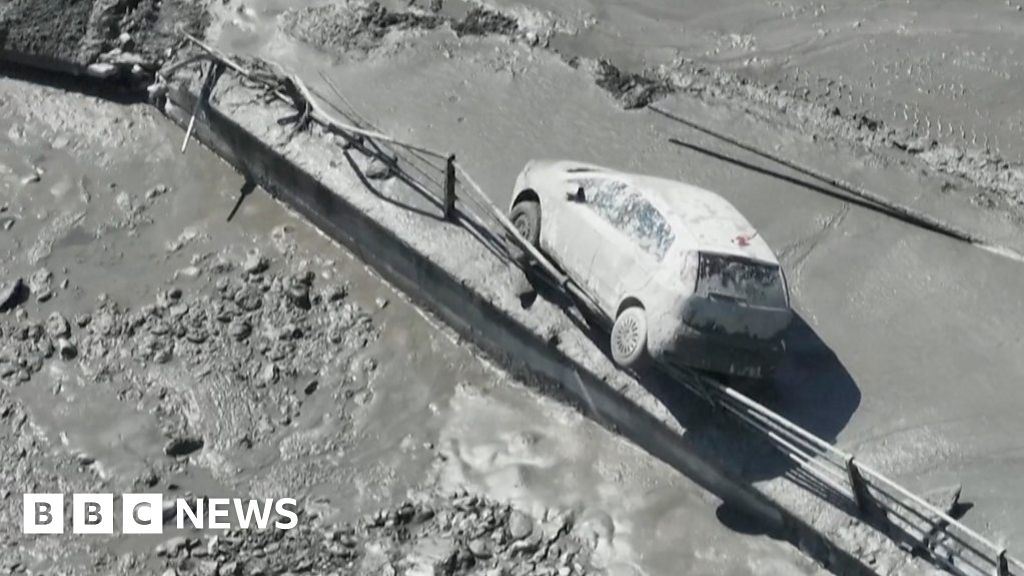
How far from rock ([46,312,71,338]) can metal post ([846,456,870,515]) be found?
8.04 meters

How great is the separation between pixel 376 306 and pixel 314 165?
185cm

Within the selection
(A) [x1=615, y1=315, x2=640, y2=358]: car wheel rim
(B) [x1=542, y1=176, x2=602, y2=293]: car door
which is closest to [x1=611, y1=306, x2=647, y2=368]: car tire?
(A) [x1=615, y1=315, x2=640, y2=358]: car wheel rim

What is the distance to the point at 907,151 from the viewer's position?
16.6 meters

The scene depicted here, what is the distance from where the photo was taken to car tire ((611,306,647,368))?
44.0 feet

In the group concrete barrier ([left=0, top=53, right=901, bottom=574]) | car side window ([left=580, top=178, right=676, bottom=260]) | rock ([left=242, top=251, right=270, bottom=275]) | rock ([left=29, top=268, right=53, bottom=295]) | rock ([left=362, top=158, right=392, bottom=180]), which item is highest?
car side window ([left=580, top=178, right=676, bottom=260])

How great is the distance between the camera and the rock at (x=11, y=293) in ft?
50.4

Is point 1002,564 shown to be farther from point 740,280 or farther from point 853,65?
point 853,65

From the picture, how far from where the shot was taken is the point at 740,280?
1343 centimetres

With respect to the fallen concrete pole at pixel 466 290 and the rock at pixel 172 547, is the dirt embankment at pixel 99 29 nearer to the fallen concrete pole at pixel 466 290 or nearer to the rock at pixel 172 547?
the fallen concrete pole at pixel 466 290

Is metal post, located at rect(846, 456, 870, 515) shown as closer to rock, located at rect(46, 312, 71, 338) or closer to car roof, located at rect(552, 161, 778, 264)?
car roof, located at rect(552, 161, 778, 264)

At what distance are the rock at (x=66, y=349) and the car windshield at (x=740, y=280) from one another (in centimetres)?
650

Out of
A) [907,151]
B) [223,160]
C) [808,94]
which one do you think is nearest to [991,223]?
[907,151]

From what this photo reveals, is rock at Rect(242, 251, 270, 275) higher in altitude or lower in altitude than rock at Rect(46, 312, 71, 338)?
higher

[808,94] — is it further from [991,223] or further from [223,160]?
[223,160]
